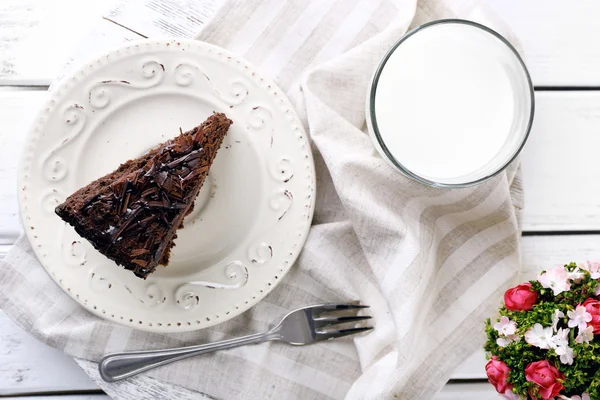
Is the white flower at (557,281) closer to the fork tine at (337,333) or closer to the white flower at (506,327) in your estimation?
the white flower at (506,327)

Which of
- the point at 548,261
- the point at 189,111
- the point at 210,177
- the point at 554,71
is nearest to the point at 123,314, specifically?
the point at 210,177

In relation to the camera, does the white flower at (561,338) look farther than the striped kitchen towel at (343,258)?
No

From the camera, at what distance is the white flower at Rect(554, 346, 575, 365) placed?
1.49 m

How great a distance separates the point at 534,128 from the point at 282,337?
100 centimetres

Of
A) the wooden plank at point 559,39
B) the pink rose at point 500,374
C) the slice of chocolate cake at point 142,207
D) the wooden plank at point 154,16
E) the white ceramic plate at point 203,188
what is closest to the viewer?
the pink rose at point 500,374

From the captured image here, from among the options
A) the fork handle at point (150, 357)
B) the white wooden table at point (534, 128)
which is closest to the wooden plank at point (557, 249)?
the white wooden table at point (534, 128)

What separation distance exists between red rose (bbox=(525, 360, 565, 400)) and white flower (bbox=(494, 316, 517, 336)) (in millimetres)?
87

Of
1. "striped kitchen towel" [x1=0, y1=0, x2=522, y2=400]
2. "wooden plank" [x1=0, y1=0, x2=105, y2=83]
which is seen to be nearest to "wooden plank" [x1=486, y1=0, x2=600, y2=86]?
"striped kitchen towel" [x1=0, y1=0, x2=522, y2=400]

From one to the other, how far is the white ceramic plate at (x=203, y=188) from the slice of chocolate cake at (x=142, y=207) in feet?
0.48

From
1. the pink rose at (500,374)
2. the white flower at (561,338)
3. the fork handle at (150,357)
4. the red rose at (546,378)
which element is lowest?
the fork handle at (150,357)

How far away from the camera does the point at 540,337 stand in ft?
5.00

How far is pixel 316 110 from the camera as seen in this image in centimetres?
190

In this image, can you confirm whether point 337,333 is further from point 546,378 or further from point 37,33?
point 37,33

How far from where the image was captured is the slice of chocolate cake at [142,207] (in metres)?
1.70
